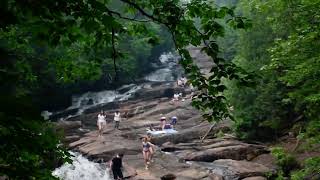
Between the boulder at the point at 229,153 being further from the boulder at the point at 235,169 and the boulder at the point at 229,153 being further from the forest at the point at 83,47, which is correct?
the forest at the point at 83,47

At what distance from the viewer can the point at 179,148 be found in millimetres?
26828

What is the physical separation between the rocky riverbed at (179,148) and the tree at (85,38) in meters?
15.4

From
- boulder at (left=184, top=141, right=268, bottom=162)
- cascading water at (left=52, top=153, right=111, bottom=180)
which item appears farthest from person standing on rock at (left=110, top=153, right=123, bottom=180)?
boulder at (left=184, top=141, right=268, bottom=162)

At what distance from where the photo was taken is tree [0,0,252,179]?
298 centimetres

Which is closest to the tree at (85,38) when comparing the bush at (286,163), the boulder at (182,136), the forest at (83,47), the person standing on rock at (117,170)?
the forest at (83,47)

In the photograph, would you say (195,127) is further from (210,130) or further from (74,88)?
(74,88)

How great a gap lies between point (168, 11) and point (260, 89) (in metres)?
22.1

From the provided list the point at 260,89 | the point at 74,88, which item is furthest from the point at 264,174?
the point at 74,88

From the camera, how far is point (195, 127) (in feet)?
107

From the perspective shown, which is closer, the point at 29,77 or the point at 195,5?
the point at 195,5

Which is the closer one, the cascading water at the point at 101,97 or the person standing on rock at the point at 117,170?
the person standing on rock at the point at 117,170

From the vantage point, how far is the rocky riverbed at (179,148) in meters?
21.2

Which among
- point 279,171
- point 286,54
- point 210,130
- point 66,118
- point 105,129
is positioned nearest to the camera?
point 286,54

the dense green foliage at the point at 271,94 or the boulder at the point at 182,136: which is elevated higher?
the dense green foliage at the point at 271,94
